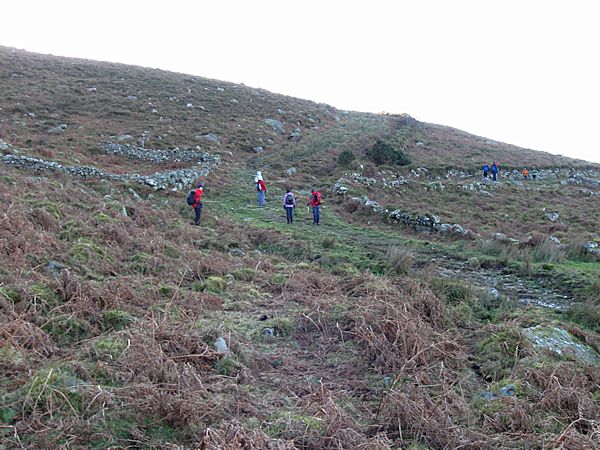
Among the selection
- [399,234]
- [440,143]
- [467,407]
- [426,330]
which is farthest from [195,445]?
[440,143]

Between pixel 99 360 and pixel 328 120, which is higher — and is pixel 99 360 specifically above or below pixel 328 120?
below

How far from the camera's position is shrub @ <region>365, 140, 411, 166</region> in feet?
92.8

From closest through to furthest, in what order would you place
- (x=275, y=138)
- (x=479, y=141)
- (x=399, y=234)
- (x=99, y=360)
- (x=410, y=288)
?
(x=99, y=360) → (x=410, y=288) → (x=399, y=234) → (x=275, y=138) → (x=479, y=141)

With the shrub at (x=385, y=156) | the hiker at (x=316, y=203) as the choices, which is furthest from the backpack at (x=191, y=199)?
the shrub at (x=385, y=156)

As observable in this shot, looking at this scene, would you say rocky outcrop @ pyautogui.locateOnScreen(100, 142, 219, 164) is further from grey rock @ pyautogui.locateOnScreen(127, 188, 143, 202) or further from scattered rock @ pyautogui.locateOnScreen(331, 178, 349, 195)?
scattered rock @ pyautogui.locateOnScreen(331, 178, 349, 195)

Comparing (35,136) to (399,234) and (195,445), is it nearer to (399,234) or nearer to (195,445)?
(399,234)

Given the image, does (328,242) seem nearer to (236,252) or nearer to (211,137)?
(236,252)

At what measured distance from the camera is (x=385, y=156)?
93.8ft

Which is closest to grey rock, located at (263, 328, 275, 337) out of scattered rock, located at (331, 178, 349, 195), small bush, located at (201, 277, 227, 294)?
small bush, located at (201, 277, 227, 294)

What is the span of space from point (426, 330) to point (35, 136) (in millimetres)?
21719

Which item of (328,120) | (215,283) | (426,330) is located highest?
(328,120)

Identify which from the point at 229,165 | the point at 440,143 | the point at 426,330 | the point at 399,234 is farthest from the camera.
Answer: the point at 440,143

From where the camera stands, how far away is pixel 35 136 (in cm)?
2211

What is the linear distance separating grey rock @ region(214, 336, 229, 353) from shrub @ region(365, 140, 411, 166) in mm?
23347
